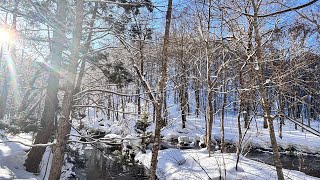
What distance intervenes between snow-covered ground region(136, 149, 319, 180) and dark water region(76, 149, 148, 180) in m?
1.43

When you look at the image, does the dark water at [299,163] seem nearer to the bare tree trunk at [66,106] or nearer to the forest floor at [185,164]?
the forest floor at [185,164]

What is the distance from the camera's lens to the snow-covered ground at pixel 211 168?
9555mm

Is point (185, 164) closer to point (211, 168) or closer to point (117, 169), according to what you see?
point (211, 168)

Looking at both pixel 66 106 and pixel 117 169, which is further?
pixel 117 169

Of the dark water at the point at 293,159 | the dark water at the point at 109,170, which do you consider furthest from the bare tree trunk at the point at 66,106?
the dark water at the point at 293,159

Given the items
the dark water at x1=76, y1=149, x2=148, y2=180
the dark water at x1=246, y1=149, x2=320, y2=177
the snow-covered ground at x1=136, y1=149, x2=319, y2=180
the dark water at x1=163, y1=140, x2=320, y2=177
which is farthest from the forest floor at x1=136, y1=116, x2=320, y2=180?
the dark water at x1=246, y1=149, x2=320, y2=177

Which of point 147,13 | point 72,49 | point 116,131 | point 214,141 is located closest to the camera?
point 72,49

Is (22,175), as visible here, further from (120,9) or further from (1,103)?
(1,103)

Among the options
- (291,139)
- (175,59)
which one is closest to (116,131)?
(175,59)

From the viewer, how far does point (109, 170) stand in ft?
47.3

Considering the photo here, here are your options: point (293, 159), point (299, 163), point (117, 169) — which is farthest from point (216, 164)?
point (293, 159)

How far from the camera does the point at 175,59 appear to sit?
2455cm

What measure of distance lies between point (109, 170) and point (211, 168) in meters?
6.32

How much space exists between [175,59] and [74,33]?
2029cm
